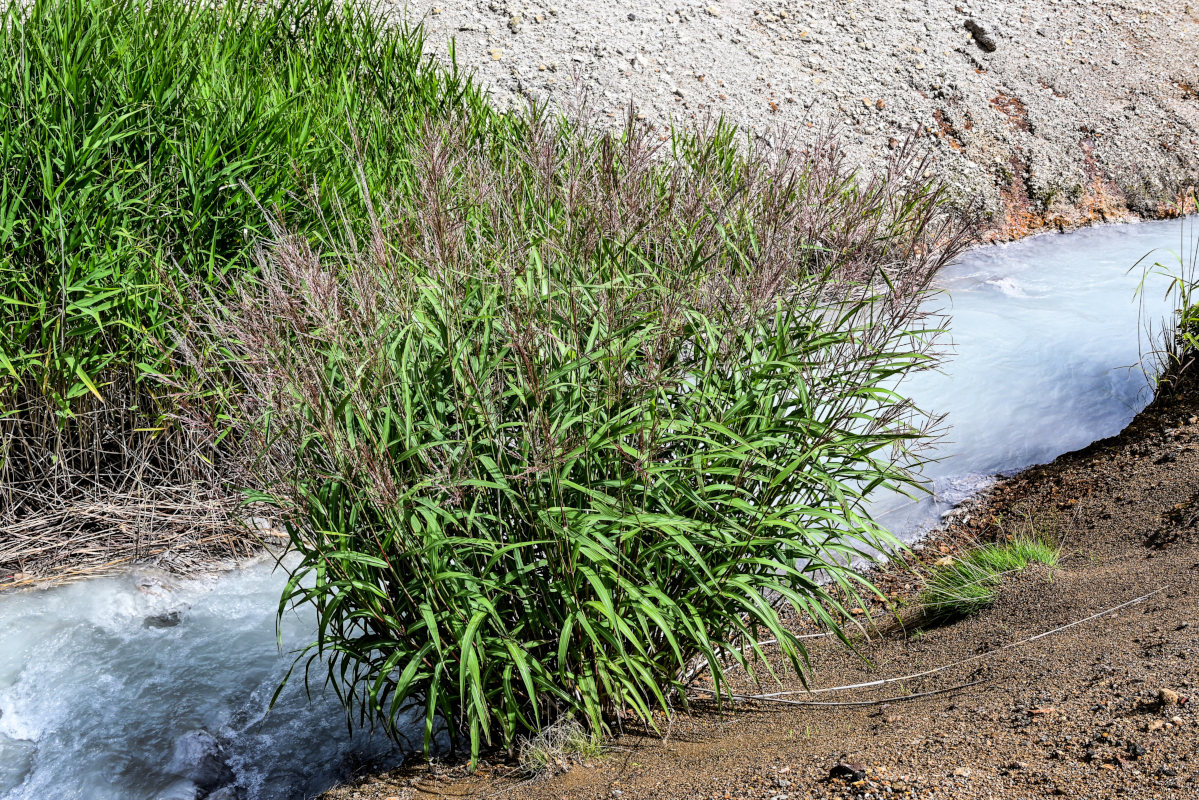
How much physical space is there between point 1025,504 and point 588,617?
8.60 feet

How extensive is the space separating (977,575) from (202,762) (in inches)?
104

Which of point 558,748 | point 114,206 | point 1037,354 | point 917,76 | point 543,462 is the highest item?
point 917,76

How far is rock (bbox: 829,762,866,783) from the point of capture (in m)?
2.02

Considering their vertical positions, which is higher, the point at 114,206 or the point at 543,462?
the point at 114,206

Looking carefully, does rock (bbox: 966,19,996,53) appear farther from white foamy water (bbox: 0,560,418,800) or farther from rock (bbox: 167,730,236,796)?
rock (bbox: 167,730,236,796)

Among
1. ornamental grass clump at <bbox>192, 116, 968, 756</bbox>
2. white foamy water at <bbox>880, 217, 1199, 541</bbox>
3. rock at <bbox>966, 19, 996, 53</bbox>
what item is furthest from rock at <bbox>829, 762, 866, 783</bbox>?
rock at <bbox>966, 19, 996, 53</bbox>

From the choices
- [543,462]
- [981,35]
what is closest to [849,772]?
[543,462]

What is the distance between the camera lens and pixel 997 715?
2.23 m

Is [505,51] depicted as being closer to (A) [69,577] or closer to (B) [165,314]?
(B) [165,314]

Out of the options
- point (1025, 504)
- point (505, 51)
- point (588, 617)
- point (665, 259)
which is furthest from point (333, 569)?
point (505, 51)

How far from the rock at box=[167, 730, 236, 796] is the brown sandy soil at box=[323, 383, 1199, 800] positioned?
0.77 meters

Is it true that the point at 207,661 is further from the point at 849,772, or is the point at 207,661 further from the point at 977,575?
the point at 977,575

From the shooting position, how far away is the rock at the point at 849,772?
2.02 metres

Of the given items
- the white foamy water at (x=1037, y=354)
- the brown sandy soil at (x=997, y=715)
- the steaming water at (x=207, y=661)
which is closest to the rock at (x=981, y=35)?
the white foamy water at (x=1037, y=354)
